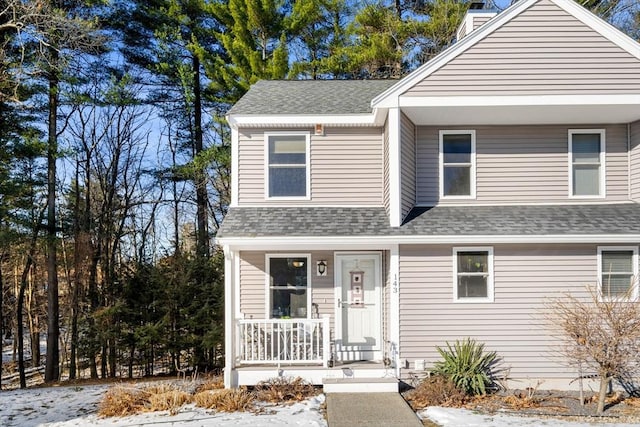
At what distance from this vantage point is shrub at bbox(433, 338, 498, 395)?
7844 millimetres

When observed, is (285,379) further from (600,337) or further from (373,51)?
(373,51)

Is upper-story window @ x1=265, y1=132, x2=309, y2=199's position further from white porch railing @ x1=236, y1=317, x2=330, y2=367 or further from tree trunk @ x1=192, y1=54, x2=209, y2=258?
tree trunk @ x1=192, y1=54, x2=209, y2=258

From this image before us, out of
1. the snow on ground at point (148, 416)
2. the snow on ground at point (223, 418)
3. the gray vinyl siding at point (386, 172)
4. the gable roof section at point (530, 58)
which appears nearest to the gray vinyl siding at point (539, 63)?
the gable roof section at point (530, 58)

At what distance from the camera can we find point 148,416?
23.2ft

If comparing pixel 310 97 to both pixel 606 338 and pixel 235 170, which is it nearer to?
pixel 235 170

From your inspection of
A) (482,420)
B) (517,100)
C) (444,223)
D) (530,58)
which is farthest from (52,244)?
(530,58)

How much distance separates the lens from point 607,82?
867 cm

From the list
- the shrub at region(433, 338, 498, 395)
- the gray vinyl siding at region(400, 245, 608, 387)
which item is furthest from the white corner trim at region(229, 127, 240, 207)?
the shrub at region(433, 338, 498, 395)

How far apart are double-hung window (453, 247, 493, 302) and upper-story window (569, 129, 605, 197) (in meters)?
2.55

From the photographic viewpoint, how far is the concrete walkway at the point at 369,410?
6.41 metres

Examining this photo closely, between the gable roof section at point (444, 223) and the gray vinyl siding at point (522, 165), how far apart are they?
0.95ft

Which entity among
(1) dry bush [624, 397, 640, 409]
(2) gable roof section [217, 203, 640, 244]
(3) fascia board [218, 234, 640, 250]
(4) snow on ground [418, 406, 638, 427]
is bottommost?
(1) dry bush [624, 397, 640, 409]

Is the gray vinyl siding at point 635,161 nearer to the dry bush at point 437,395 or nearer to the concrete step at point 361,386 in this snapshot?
the dry bush at point 437,395

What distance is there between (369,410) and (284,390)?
5.19ft
